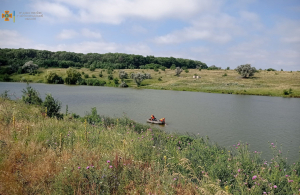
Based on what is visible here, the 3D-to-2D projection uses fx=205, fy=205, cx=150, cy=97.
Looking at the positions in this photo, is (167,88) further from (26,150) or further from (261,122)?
(26,150)

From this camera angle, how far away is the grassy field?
1986 inches

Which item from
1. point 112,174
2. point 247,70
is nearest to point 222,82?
point 247,70

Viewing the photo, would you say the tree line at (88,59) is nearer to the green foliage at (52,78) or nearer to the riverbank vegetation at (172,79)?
the riverbank vegetation at (172,79)

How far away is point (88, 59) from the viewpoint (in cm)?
11812

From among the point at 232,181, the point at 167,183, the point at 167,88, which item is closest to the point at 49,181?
the point at 167,183

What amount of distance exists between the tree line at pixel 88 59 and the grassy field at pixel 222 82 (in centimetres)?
1565

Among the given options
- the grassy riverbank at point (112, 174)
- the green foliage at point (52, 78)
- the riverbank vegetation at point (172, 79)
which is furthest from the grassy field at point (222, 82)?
the grassy riverbank at point (112, 174)

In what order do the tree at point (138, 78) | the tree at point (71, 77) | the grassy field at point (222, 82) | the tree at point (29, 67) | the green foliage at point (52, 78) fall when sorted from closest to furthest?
the grassy field at point (222, 82) < the tree at point (138, 78) < the tree at point (71, 77) < the green foliage at point (52, 78) < the tree at point (29, 67)

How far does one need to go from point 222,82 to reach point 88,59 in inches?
3231

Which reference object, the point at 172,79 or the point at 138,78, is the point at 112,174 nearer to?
the point at 138,78

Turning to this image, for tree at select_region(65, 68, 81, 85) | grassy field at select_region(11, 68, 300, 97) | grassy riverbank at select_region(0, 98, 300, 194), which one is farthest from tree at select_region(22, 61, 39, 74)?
grassy riverbank at select_region(0, 98, 300, 194)

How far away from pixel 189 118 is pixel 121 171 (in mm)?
16891

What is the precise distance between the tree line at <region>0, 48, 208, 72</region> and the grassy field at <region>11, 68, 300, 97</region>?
51.3 feet

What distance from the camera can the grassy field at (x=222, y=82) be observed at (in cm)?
5044
